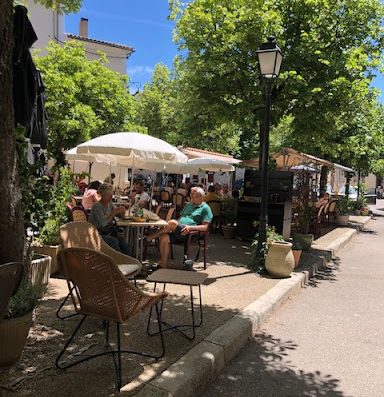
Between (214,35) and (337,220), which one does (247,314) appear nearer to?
(214,35)

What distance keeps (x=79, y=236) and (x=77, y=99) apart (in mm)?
13111

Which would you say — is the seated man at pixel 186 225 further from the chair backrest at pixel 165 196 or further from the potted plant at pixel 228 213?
the chair backrest at pixel 165 196

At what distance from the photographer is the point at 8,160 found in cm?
339

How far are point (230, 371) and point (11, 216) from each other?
233 cm

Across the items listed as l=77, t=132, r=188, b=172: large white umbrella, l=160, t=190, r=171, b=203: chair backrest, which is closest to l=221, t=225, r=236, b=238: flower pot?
l=160, t=190, r=171, b=203: chair backrest

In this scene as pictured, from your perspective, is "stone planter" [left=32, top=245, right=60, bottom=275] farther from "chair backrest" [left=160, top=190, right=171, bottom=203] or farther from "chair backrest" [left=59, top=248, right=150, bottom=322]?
"chair backrest" [left=160, top=190, right=171, bottom=203]

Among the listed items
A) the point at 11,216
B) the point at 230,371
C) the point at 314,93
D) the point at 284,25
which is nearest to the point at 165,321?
the point at 230,371

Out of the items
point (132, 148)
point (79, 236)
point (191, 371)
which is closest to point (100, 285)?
point (191, 371)

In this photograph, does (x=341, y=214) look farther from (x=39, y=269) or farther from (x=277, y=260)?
(x=39, y=269)

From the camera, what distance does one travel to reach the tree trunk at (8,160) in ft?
10.9

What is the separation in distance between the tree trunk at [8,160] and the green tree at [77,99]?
35.9 feet

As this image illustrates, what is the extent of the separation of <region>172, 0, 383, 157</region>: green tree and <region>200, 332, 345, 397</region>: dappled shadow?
21.0 feet

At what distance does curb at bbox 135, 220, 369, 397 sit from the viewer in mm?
3298

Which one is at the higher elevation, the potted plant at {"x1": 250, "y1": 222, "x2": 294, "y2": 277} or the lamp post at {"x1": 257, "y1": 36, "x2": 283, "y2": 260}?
the lamp post at {"x1": 257, "y1": 36, "x2": 283, "y2": 260}
